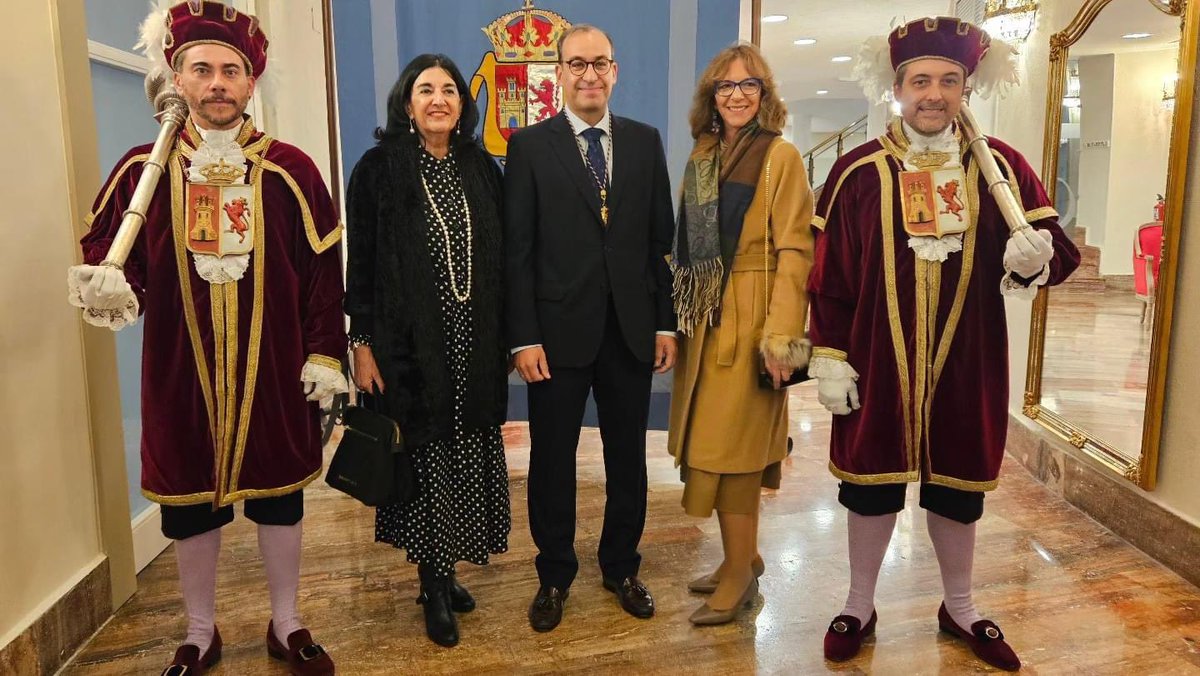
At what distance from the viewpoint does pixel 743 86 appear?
215cm

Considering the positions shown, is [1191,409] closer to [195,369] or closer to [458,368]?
[458,368]

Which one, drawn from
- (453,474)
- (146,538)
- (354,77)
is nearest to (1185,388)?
(453,474)

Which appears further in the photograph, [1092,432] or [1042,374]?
[1042,374]

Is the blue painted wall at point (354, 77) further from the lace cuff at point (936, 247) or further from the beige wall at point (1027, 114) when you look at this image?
the beige wall at point (1027, 114)

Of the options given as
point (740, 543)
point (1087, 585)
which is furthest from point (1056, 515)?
point (740, 543)

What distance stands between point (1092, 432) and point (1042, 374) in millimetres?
485

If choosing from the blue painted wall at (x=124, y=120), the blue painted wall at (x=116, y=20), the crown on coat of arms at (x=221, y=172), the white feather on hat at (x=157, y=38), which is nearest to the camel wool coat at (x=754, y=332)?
the crown on coat of arms at (x=221, y=172)

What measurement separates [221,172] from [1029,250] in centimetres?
183

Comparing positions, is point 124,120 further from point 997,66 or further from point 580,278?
point 997,66

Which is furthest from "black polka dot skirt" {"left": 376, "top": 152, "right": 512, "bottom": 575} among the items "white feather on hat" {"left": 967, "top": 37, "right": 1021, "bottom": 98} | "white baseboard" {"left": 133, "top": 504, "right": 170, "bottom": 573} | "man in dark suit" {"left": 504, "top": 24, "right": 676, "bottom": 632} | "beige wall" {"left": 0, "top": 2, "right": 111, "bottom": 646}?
"white feather on hat" {"left": 967, "top": 37, "right": 1021, "bottom": 98}

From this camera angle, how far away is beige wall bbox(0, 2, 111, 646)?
1.97 m

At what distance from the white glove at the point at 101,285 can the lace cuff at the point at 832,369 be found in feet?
5.18

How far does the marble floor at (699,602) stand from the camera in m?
2.19

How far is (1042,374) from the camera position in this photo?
364cm
